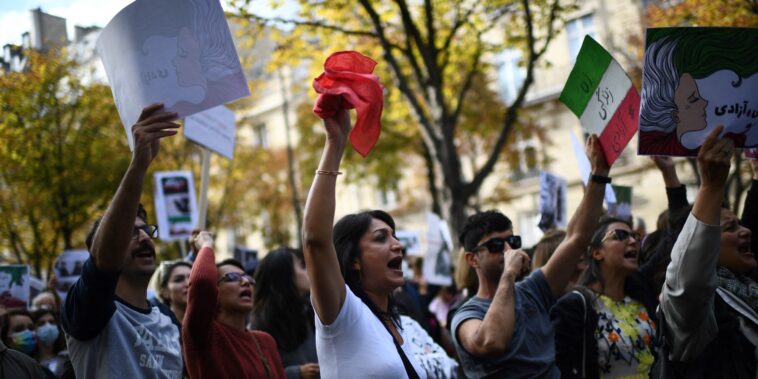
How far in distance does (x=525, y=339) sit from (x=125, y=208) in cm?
214

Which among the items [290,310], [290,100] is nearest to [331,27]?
[290,310]

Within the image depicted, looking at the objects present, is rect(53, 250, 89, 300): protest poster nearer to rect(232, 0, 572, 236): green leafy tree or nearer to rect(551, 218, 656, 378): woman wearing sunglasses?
rect(232, 0, 572, 236): green leafy tree

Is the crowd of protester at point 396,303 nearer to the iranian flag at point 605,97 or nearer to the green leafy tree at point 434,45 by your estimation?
the iranian flag at point 605,97

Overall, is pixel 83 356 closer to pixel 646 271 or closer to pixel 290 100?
pixel 646 271

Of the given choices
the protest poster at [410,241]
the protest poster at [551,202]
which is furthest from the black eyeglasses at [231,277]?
the protest poster at [410,241]

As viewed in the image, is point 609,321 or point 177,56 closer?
point 177,56

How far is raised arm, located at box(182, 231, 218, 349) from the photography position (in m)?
4.06

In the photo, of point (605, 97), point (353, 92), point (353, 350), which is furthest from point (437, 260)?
point (353, 92)

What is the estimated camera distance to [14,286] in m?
6.57

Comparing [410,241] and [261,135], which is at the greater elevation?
[261,135]

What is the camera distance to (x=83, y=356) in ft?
12.6

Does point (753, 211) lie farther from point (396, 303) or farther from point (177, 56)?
point (177, 56)

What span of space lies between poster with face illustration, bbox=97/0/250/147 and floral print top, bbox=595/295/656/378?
2459 millimetres

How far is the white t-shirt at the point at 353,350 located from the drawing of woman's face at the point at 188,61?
1.20 m
